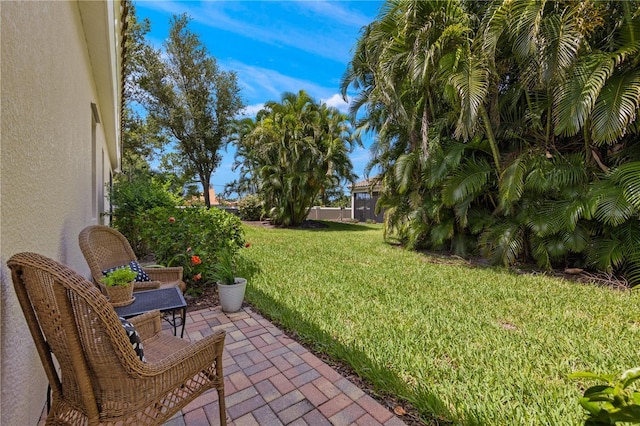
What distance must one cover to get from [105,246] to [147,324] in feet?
6.02

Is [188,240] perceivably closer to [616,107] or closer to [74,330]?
[74,330]

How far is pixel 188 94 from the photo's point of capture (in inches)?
714

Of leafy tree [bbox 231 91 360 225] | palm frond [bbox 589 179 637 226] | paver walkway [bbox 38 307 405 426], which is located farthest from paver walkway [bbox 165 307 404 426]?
leafy tree [bbox 231 91 360 225]

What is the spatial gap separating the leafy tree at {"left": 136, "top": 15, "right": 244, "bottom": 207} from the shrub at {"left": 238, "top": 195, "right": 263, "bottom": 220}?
3143mm

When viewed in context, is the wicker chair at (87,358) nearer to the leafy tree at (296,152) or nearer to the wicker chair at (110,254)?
the wicker chair at (110,254)

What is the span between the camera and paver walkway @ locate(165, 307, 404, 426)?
203 cm

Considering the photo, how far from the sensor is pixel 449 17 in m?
6.19

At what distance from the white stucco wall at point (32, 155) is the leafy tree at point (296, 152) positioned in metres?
12.1

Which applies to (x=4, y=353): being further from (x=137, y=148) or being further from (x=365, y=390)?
(x=137, y=148)

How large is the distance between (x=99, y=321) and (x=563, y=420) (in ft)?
9.21

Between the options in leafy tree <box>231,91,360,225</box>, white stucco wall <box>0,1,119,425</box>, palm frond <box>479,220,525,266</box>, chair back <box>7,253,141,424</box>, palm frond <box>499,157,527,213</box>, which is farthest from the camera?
leafy tree <box>231,91,360,225</box>

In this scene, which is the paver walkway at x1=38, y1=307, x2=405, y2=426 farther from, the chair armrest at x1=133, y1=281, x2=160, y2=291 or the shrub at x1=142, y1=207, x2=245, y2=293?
the shrub at x1=142, y1=207, x2=245, y2=293

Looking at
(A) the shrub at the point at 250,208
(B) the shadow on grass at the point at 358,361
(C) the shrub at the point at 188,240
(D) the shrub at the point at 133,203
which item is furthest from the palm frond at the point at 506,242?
(A) the shrub at the point at 250,208

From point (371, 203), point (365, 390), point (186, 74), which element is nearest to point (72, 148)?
point (365, 390)
